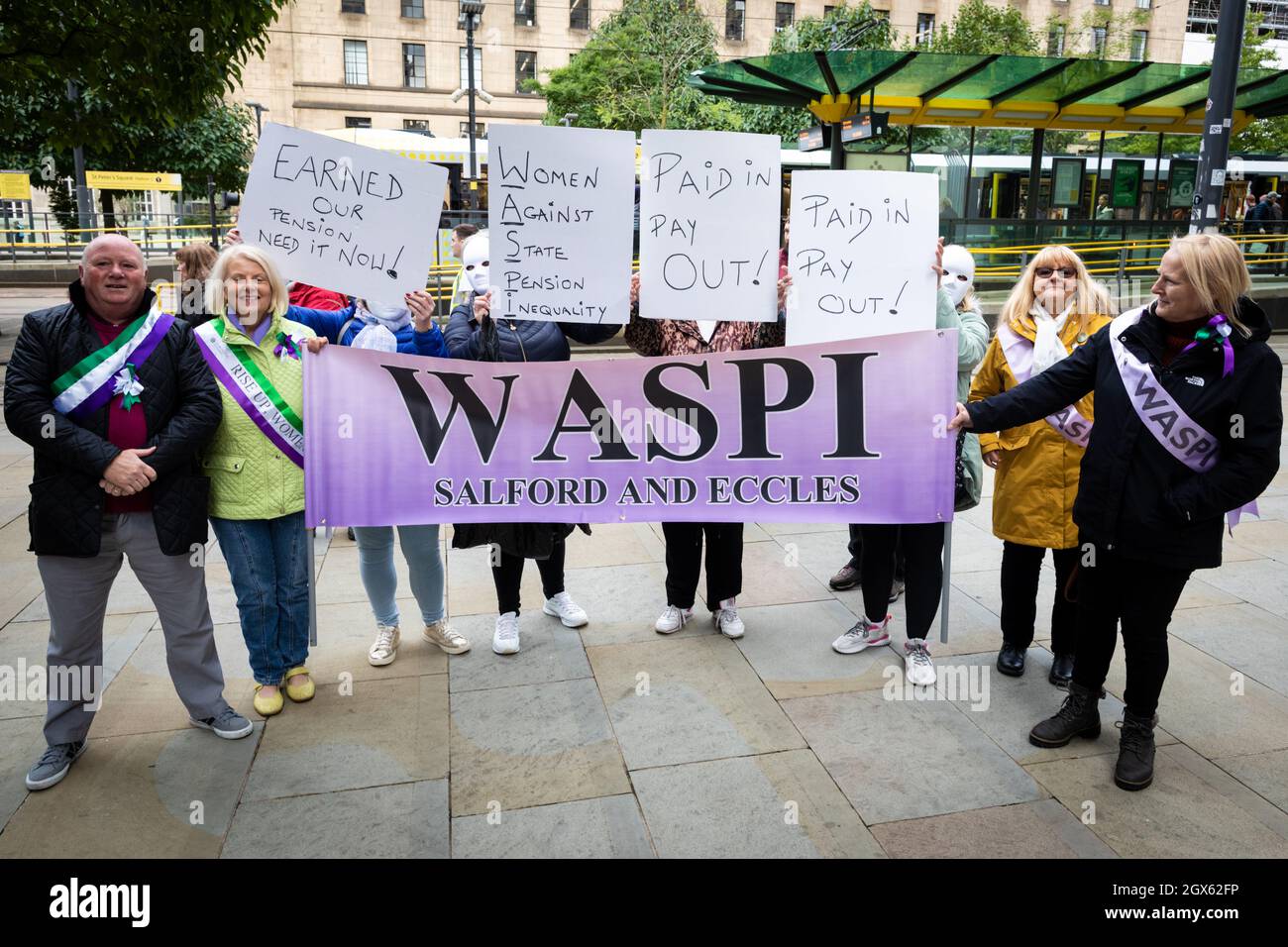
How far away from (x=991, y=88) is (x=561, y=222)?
44.2 feet

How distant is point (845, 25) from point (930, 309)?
37064 mm

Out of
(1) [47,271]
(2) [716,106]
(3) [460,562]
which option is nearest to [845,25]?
(2) [716,106]

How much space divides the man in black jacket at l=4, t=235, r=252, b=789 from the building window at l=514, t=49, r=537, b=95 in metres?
53.8

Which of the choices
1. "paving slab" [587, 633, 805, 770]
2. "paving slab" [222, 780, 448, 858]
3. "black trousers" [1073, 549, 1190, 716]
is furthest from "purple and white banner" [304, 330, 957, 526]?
"paving slab" [222, 780, 448, 858]

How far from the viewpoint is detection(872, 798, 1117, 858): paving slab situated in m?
2.96

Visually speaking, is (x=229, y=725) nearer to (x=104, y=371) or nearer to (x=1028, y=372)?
(x=104, y=371)

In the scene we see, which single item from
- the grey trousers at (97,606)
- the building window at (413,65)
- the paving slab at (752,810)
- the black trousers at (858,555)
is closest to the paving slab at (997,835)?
the paving slab at (752,810)

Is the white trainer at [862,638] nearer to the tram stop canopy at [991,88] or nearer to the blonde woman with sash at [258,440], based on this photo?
the blonde woman with sash at [258,440]

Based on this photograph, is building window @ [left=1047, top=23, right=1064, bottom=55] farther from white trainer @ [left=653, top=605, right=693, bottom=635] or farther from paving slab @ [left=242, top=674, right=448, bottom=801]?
paving slab @ [left=242, top=674, right=448, bottom=801]

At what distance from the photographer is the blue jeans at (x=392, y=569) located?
167 inches

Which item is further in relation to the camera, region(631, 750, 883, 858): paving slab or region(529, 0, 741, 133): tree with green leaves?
region(529, 0, 741, 133): tree with green leaves

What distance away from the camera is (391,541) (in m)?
4.30

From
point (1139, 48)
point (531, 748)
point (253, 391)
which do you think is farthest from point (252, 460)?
point (1139, 48)

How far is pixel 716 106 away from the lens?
1310 inches
